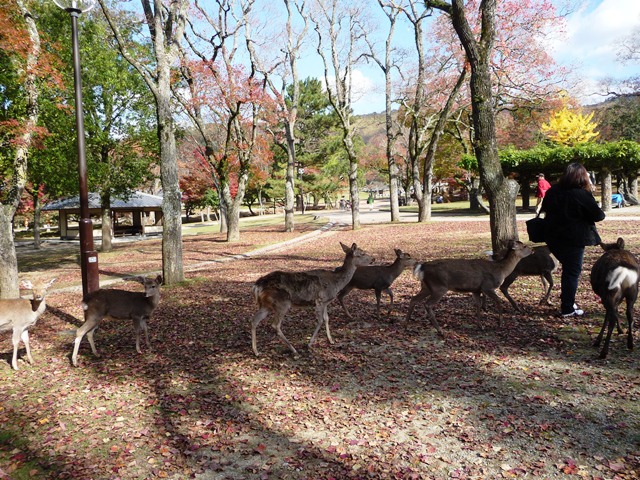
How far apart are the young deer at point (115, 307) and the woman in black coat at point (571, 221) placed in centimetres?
581

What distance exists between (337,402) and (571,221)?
4.33 meters

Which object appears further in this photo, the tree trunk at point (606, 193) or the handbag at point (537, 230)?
the tree trunk at point (606, 193)

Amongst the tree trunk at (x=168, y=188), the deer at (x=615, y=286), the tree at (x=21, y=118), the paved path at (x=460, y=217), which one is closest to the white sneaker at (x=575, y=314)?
the deer at (x=615, y=286)

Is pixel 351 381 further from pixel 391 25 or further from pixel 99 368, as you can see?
pixel 391 25

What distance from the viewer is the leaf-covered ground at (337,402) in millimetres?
3629

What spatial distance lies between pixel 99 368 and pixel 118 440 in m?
2.15

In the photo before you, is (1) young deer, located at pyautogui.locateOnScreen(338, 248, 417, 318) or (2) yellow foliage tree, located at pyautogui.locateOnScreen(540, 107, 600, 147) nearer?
(1) young deer, located at pyautogui.locateOnScreen(338, 248, 417, 318)

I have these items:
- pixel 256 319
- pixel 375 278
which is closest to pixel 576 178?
pixel 375 278

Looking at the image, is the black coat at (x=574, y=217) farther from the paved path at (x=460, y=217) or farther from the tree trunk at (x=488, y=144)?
the paved path at (x=460, y=217)

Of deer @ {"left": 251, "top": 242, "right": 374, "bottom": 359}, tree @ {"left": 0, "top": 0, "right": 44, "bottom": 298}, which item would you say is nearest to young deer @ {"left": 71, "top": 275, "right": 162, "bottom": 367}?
deer @ {"left": 251, "top": 242, "right": 374, "bottom": 359}

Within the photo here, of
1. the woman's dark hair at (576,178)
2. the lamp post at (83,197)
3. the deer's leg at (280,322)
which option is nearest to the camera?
the deer's leg at (280,322)

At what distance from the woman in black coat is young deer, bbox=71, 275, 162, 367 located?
5.81m

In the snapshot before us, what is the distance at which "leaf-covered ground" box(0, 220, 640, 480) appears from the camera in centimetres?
363

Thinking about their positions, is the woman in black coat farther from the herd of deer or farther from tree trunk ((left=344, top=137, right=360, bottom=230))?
tree trunk ((left=344, top=137, right=360, bottom=230))
